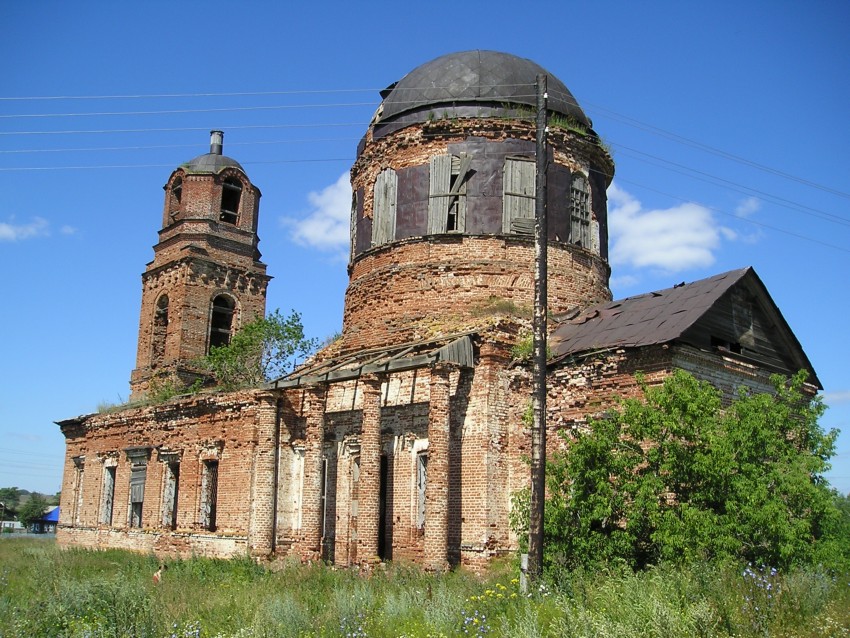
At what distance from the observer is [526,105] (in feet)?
63.8

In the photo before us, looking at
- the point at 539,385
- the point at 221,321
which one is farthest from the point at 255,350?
the point at 539,385

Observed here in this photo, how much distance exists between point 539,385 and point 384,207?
368 inches

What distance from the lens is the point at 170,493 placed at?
2166 cm

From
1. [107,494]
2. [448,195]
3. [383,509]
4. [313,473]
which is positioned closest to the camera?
[383,509]

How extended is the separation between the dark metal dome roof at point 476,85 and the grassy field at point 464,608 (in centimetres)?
1115

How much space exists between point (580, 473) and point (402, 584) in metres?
3.44

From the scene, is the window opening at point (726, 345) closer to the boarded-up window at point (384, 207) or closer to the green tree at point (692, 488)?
the green tree at point (692, 488)

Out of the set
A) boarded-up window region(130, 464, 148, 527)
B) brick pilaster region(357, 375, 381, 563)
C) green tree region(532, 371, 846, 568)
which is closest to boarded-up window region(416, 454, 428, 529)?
brick pilaster region(357, 375, 381, 563)

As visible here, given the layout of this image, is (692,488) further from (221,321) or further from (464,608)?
(221,321)

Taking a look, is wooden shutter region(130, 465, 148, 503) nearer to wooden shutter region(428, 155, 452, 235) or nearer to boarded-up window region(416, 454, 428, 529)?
boarded-up window region(416, 454, 428, 529)

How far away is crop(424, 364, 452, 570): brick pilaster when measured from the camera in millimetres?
14484

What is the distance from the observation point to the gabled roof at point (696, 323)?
1448 centimetres

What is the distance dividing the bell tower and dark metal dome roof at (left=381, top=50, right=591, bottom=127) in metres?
11.9

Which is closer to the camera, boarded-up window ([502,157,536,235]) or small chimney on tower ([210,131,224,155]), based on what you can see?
boarded-up window ([502,157,536,235])
